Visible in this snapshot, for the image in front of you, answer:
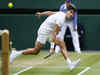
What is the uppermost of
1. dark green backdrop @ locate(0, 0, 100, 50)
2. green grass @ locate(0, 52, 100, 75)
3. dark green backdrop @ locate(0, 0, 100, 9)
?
dark green backdrop @ locate(0, 0, 100, 9)

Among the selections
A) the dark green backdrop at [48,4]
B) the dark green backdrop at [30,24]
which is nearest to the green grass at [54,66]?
the dark green backdrop at [30,24]

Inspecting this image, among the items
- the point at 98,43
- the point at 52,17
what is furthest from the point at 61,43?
the point at 98,43

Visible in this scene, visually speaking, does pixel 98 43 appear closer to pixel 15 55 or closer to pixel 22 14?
pixel 22 14

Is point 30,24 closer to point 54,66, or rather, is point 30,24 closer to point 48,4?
point 48,4

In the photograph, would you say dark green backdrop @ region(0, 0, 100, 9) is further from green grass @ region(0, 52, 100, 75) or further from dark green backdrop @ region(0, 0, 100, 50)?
green grass @ region(0, 52, 100, 75)

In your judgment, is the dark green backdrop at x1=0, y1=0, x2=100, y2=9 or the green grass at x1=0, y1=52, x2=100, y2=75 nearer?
the green grass at x1=0, y1=52, x2=100, y2=75

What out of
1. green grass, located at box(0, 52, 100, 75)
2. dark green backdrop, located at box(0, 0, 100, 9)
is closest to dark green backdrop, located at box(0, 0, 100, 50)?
dark green backdrop, located at box(0, 0, 100, 9)

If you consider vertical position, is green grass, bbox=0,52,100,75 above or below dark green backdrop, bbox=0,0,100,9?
below

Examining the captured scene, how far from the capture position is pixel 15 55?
455 inches

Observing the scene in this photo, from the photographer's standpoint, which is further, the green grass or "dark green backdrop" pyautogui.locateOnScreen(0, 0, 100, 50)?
"dark green backdrop" pyautogui.locateOnScreen(0, 0, 100, 50)

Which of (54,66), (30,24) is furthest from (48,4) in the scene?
(54,66)

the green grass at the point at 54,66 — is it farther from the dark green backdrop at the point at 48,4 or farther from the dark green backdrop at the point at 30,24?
the dark green backdrop at the point at 48,4

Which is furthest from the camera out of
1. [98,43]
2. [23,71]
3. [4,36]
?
[98,43]

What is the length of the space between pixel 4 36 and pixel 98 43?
1280 cm
